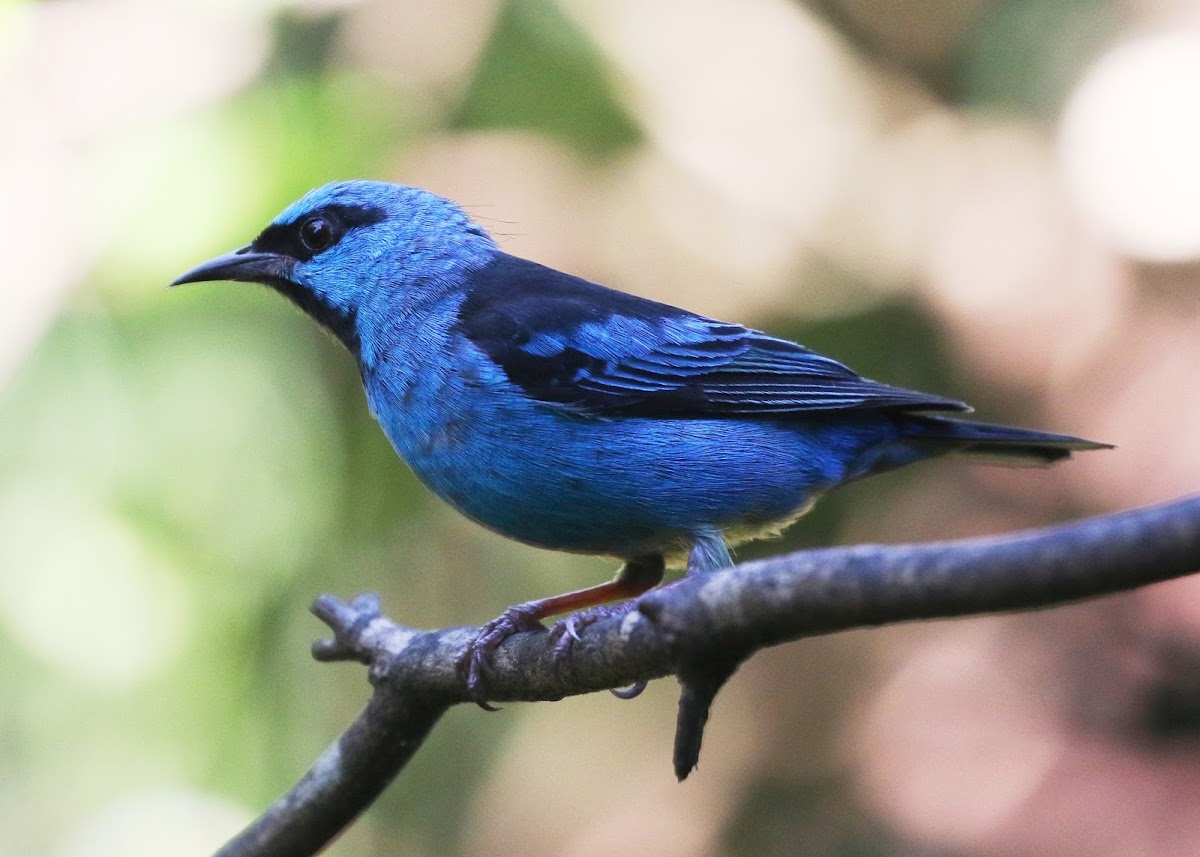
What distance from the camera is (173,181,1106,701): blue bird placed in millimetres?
4297

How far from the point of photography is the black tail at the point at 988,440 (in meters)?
4.73

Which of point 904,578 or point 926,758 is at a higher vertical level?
point 904,578

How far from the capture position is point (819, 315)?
745 centimetres

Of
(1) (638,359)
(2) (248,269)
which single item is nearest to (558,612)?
(1) (638,359)

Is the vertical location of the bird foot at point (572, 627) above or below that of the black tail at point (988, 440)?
below

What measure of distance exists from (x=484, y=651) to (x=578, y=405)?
37.9 inches

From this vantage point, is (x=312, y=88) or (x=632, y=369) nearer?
(x=632, y=369)

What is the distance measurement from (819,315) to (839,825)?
2808mm

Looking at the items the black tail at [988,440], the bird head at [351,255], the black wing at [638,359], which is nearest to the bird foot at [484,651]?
the black wing at [638,359]

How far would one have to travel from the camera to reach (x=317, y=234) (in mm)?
5312

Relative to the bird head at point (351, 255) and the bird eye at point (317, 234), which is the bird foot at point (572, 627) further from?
the bird eye at point (317, 234)

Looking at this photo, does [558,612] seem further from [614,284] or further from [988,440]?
[614,284]

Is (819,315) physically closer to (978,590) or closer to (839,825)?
(839,825)

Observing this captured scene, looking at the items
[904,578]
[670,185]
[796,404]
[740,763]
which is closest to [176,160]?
[670,185]
